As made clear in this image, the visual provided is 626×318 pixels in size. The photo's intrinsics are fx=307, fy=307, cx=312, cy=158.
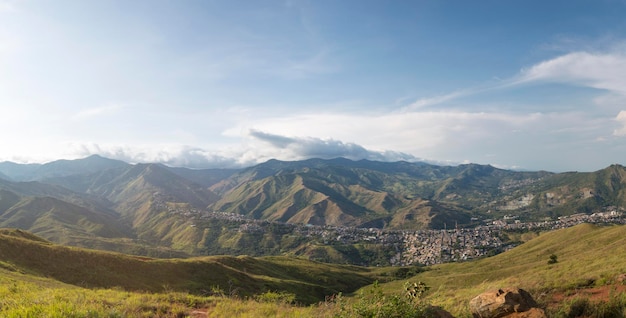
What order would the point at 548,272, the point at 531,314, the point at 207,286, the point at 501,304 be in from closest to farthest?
the point at 531,314, the point at 501,304, the point at 548,272, the point at 207,286

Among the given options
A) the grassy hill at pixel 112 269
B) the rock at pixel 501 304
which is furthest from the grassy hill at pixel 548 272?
the grassy hill at pixel 112 269

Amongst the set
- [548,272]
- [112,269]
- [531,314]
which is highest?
[531,314]

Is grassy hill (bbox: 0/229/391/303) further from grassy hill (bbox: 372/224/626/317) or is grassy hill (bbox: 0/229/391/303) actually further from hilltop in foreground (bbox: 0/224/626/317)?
grassy hill (bbox: 372/224/626/317)

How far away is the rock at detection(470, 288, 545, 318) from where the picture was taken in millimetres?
14086

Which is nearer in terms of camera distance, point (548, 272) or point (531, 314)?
point (531, 314)

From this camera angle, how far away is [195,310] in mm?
18438

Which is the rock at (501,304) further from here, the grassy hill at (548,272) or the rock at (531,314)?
the grassy hill at (548,272)

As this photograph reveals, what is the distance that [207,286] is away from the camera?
73562 millimetres

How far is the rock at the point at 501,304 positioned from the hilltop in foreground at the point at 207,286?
3.28ft

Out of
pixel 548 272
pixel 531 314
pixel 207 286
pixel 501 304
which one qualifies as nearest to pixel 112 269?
pixel 207 286

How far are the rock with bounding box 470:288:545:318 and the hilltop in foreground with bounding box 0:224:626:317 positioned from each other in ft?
3.28

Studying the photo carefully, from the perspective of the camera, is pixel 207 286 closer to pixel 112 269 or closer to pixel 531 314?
pixel 112 269

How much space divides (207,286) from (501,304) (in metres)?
72.4

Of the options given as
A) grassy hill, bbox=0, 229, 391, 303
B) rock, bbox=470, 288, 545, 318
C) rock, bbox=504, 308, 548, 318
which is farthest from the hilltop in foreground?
rock, bbox=504, 308, 548, 318
